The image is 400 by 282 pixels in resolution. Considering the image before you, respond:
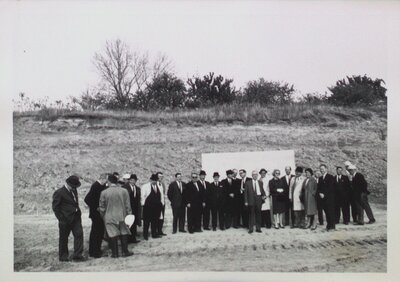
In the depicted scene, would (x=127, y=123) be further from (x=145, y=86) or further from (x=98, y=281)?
(x=98, y=281)

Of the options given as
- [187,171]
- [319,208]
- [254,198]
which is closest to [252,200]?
[254,198]

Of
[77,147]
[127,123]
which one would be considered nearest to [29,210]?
[77,147]

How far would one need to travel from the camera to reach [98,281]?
10328 millimetres

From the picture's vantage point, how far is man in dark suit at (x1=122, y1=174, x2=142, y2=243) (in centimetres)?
1082

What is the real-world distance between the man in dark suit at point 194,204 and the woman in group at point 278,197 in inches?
55.8

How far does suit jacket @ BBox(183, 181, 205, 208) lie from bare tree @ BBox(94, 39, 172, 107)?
2632 millimetres

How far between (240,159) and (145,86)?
9.69ft

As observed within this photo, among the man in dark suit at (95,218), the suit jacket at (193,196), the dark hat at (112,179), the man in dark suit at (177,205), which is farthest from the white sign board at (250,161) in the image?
the man in dark suit at (95,218)

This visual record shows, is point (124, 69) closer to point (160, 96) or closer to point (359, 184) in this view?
point (160, 96)

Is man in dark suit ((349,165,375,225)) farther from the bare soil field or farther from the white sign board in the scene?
the white sign board

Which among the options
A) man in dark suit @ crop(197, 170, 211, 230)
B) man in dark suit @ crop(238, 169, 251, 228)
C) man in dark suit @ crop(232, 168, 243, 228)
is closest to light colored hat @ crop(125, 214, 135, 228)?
man in dark suit @ crop(197, 170, 211, 230)

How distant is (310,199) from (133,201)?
138 inches

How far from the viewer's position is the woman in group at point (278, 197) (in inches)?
438

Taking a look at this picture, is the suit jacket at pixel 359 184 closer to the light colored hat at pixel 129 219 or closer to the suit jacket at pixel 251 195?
the suit jacket at pixel 251 195
